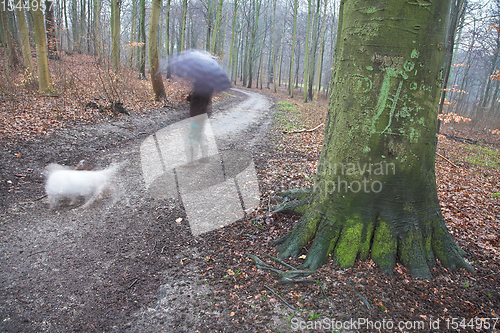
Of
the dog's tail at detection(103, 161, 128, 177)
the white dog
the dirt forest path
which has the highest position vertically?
the dog's tail at detection(103, 161, 128, 177)

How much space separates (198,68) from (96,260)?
3.30m

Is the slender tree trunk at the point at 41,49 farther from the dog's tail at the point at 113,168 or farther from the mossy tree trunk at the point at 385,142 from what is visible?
the mossy tree trunk at the point at 385,142

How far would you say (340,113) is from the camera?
8.45ft

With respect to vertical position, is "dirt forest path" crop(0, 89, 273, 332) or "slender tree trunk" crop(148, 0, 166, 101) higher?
"slender tree trunk" crop(148, 0, 166, 101)

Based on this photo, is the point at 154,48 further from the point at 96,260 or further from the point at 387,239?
the point at 387,239

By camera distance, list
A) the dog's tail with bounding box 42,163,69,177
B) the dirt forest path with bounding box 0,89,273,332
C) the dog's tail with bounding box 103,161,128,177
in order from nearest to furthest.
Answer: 1. the dirt forest path with bounding box 0,89,273,332
2. the dog's tail with bounding box 42,163,69,177
3. the dog's tail with bounding box 103,161,128,177

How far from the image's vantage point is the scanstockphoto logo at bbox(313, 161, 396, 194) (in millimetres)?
2432

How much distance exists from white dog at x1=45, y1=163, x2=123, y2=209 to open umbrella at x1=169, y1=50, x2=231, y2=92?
7.81 feet

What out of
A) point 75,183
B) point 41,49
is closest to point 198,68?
point 75,183

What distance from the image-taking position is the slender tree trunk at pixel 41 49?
30.3 ft
